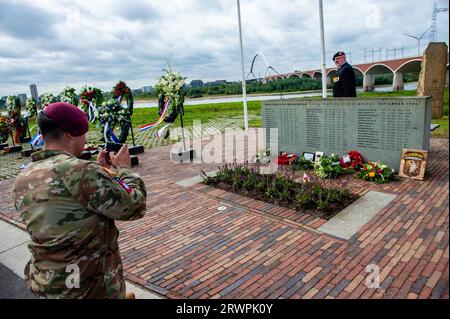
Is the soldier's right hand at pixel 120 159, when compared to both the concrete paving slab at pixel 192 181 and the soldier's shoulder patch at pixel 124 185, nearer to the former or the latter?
the soldier's shoulder patch at pixel 124 185

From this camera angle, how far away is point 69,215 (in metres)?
1.81

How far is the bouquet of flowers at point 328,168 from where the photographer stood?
719cm

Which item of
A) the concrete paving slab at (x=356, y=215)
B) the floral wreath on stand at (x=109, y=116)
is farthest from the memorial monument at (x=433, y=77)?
the floral wreath on stand at (x=109, y=116)

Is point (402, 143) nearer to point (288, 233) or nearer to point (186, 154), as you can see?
point (288, 233)

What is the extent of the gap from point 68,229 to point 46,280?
0.37 metres

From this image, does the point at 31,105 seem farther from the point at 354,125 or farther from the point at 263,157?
the point at 354,125

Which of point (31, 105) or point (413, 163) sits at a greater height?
point (31, 105)

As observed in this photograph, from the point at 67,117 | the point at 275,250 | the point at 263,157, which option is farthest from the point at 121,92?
the point at 67,117

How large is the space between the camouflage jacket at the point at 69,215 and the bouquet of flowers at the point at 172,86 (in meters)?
7.55

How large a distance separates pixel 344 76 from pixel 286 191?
3667 millimetres

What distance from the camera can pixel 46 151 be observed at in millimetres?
1905

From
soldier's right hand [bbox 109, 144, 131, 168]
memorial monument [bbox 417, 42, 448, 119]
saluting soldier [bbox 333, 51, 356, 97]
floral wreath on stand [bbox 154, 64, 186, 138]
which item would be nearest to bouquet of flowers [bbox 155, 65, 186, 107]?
floral wreath on stand [bbox 154, 64, 186, 138]

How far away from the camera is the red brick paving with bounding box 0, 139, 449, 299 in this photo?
3.37 meters

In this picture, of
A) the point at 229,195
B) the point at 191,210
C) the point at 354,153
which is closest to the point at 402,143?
the point at 354,153
